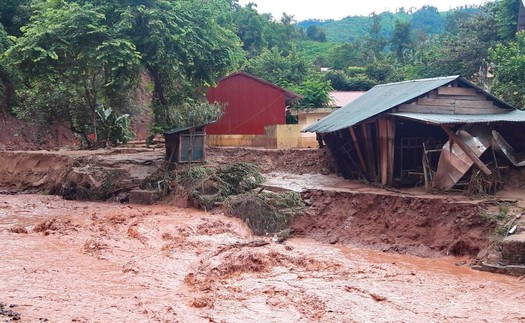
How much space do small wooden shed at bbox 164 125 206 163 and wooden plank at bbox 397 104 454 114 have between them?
6.66 metres

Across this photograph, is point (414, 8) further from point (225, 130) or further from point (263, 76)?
point (225, 130)

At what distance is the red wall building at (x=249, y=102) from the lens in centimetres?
2756

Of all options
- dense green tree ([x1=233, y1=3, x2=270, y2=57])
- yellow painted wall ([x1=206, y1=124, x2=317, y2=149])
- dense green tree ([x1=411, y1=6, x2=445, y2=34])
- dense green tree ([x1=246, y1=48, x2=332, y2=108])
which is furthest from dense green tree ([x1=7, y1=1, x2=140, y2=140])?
dense green tree ([x1=411, y1=6, x2=445, y2=34])

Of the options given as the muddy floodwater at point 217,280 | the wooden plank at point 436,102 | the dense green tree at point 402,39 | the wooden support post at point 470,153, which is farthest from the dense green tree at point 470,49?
the muddy floodwater at point 217,280

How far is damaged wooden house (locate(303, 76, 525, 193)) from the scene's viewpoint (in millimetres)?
13125

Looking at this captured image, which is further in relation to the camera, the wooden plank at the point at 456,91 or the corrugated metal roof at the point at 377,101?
the wooden plank at the point at 456,91

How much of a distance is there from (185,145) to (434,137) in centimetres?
763

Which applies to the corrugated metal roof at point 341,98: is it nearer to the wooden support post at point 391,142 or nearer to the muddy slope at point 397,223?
the wooden support post at point 391,142

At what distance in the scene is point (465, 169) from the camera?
12.9 meters

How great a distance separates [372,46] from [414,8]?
46017mm

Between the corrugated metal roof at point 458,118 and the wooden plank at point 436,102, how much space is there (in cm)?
42

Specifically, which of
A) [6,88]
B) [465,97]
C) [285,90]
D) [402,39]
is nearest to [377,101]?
[465,97]

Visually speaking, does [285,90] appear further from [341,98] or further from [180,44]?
[180,44]

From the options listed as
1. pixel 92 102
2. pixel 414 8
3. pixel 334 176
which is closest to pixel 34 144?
pixel 92 102
